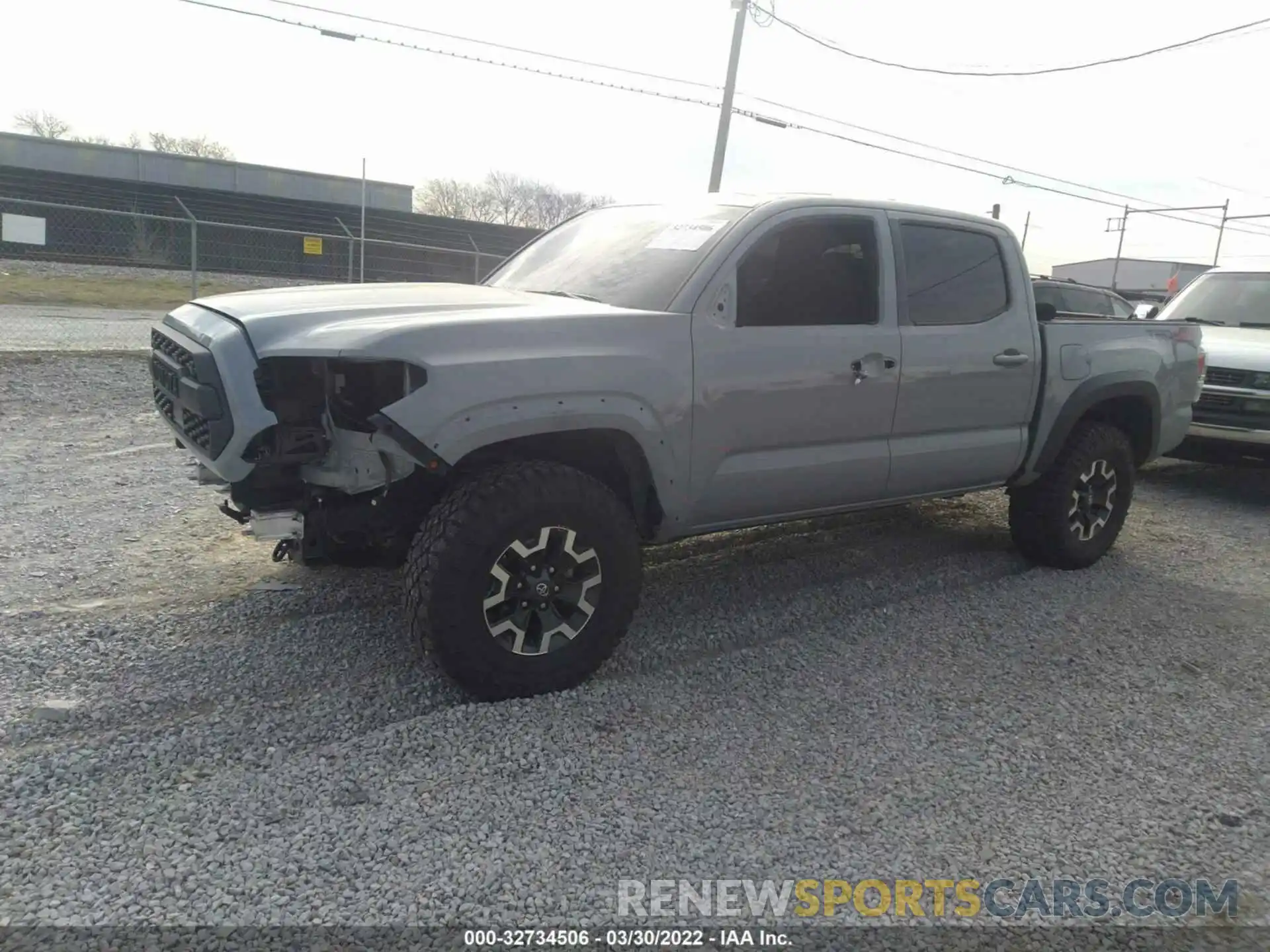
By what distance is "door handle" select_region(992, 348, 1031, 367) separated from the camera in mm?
4688

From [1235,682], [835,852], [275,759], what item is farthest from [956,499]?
[275,759]

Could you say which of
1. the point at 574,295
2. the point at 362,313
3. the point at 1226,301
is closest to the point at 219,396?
the point at 362,313

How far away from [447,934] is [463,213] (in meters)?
54.5

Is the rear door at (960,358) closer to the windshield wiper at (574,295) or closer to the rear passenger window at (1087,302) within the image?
the windshield wiper at (574,295)

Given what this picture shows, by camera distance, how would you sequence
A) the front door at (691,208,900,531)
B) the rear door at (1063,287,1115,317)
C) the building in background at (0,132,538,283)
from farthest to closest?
the building in background at (0,132,538,283), the rear door at (1063,287,1115,317), the front door at (691,208,900,531)

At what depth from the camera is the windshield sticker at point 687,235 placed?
12.8ft

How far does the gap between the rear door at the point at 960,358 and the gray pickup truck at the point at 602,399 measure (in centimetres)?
2

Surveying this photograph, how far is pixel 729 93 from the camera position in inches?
764

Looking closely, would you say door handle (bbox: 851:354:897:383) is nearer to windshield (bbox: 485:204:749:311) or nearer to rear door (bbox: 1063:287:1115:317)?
windshield (bbox: 485:204:749:311)

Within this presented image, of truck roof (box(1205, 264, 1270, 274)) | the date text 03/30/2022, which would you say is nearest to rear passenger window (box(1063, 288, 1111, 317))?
truck roof (box(1205, 264, 1270, 274))

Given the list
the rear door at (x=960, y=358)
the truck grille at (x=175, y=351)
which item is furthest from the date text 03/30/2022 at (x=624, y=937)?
the rear door at (x=960, y=358)

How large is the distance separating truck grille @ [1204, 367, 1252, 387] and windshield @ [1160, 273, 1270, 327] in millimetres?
900

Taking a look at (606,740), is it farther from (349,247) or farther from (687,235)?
(349,247)

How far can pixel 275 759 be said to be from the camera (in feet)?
9.51
